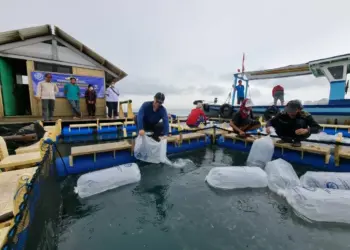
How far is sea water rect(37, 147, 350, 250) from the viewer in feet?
6.03

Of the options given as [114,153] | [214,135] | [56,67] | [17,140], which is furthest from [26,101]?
[214,135]

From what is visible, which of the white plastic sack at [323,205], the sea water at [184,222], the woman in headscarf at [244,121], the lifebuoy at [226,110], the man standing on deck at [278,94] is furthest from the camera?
the lifebuoy at [226,110]

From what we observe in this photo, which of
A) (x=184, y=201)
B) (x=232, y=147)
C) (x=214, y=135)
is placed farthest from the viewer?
(x=214, y=135)

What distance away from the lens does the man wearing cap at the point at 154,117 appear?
3.99 meters

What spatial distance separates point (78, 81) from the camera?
347 inches

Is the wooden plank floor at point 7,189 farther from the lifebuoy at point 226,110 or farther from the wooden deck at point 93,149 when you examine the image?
the lifebuoy at point 226,110

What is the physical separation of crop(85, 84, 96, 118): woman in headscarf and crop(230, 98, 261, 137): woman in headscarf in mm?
6933

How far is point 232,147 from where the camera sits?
541 centimetres

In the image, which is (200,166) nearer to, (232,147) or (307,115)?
(232,147)

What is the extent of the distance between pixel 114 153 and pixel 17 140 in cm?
264

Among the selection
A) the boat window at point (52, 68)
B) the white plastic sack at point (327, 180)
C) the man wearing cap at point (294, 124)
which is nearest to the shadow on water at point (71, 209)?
the white plastic sack at point (327, 180)

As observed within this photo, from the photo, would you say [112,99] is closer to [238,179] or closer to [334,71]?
[238,179]

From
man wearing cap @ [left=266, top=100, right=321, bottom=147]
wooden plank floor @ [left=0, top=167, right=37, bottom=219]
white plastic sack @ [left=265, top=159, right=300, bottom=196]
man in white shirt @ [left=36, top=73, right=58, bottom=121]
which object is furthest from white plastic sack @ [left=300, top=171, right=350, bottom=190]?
man in white shirt @ [left=36, top=73, right=58, bottom=121]

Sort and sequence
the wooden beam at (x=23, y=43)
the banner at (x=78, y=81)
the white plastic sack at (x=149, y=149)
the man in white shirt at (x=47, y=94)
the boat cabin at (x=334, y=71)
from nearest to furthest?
the white plastic sack at (x=149, y=149)
the man in white shirt at (x=47, y=94)
the wooden beam at (x=23, y=43)
the banner at (x=78, y=81)
the boat cabin at (x=334, y=71)
